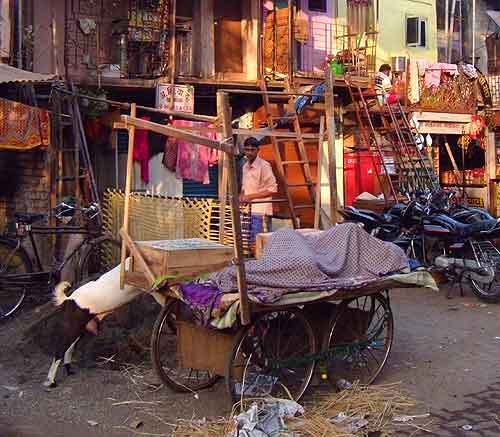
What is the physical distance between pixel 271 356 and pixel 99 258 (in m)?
4.66

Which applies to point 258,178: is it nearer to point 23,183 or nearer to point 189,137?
point 189,137

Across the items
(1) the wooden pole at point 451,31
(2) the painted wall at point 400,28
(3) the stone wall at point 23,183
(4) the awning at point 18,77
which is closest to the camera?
(4) the awning at point 18,77

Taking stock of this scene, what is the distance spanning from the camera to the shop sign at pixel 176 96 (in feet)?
41.9

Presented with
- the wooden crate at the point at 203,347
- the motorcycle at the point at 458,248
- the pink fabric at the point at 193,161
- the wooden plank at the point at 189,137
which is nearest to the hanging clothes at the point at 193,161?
the pink fabric at the point at 193,161

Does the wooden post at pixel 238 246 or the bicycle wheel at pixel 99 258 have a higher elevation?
the wooden post at pixel 238 246

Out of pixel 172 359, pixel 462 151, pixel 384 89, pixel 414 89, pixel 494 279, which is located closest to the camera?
pixel 172 359

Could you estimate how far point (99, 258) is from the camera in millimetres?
9359

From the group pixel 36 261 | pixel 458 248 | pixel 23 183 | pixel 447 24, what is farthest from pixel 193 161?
pixel 447 24

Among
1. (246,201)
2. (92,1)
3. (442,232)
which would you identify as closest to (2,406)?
(246,201)

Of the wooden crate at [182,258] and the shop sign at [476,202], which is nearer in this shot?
the wooden crate at [182,258]

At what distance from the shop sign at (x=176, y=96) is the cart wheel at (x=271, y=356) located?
7873 mm

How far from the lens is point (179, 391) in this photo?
18.3 feet

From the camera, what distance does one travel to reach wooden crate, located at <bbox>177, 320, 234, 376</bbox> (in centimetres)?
516

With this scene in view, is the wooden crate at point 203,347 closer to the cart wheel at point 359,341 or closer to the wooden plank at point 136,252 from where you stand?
the wooden plank at point 136,252
